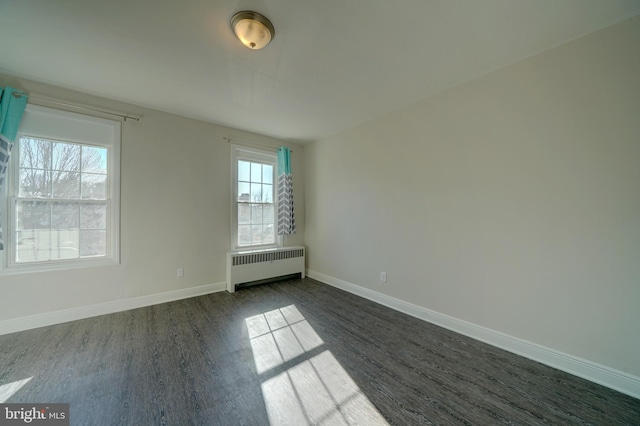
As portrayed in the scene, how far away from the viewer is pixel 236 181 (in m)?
3.80

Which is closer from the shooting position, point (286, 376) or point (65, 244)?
point (286, 376)

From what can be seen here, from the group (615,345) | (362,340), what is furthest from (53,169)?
(615,345)

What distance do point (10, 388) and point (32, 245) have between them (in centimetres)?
156

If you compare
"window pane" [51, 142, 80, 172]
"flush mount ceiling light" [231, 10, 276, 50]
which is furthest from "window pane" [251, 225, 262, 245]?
"flush mount ceiling light" [231, 10, 276, 50]

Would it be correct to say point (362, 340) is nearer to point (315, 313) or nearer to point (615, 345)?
point (315, 313)

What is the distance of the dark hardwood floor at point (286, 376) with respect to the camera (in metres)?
1.43

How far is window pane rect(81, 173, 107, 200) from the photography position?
2.74 meters

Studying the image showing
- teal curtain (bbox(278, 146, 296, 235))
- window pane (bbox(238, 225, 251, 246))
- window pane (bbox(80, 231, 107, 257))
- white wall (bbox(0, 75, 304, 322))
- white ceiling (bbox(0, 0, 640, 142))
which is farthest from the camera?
teal curtain (bbox(278, 146, 296, 235))

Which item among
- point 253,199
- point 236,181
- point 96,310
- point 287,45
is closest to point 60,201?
point 96,310

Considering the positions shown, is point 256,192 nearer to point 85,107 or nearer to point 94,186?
point 94,186

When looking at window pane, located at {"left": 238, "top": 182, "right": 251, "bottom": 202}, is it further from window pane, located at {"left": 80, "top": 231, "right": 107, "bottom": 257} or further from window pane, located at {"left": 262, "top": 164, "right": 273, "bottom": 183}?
window pane, located at {"left": 80, "top": 231, "right": 107, "bottom": 257}

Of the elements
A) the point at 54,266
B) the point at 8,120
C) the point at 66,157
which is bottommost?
the point at 54,266

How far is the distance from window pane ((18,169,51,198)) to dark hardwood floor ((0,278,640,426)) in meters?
1.43

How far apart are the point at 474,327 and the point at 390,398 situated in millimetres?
1324
